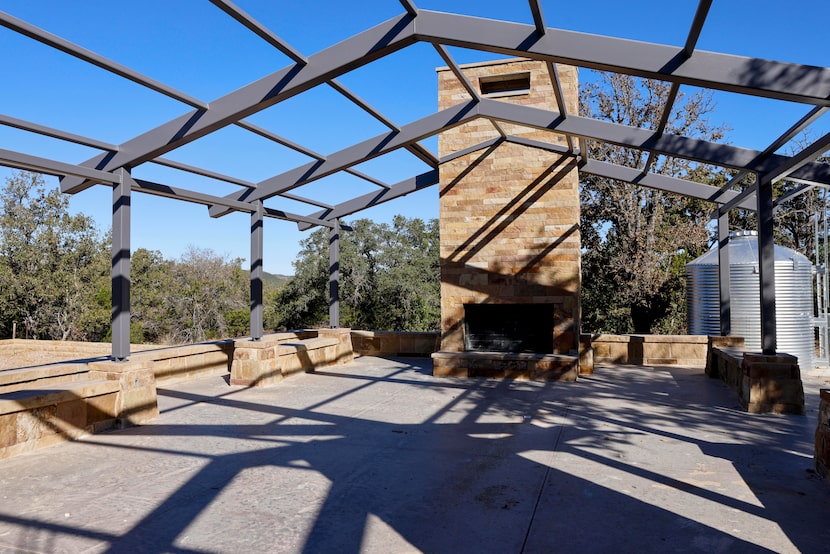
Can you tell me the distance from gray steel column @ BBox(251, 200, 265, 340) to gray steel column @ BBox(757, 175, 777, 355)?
7.14 meters

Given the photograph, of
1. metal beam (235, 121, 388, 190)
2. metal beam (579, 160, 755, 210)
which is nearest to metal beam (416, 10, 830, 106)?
metal beam (235, 121, 388, 190)

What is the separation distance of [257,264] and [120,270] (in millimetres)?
3041

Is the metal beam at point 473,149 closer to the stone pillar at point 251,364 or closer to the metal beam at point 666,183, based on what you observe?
the metal beam at point 666,183

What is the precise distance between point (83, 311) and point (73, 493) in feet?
54.2

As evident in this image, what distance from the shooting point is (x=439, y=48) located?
5.38m

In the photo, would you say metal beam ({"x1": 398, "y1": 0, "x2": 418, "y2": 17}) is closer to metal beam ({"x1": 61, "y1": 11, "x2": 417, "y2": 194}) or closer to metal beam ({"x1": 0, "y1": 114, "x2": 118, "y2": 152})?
metal beam ({"x1": 61, "y1": 11, "x2": 417, "y2": 194})

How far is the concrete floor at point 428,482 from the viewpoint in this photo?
3020 millimetres

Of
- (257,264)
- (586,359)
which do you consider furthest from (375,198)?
(586,359)

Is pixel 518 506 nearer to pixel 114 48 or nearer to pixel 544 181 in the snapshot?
pixel 114 48

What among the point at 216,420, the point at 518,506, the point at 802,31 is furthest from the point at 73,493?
the point at 802,31

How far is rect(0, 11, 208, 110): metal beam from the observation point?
3.98 metres

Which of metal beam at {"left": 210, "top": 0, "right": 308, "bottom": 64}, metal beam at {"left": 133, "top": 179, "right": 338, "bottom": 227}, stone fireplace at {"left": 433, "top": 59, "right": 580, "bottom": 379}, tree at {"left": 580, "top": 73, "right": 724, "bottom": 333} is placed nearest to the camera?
metal beam at {"left": 210, "top": 0, "right": 308, "bottom": 64}

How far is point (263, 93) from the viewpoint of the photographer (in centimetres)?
565

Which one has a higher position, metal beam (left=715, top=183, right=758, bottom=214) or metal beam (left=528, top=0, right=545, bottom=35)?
metal beam (left=528, top=0, right=545, bottom=35)
